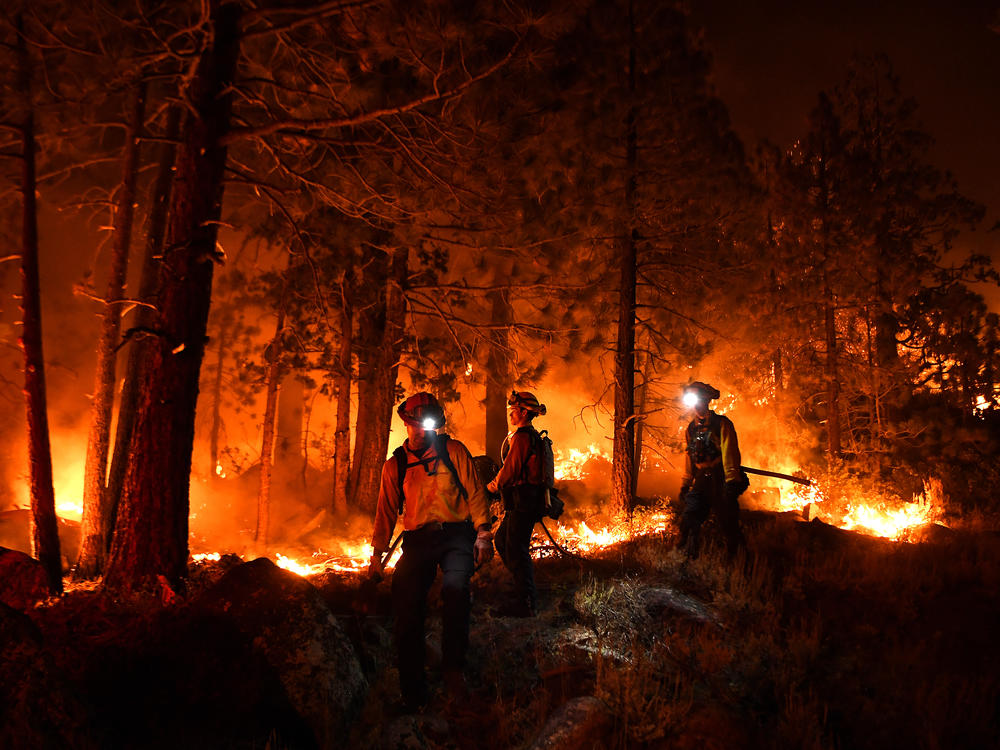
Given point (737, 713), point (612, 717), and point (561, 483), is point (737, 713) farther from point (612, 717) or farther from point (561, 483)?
point (561, 483)

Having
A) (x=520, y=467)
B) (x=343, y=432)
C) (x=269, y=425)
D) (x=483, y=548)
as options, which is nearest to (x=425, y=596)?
(x=483, y=548)

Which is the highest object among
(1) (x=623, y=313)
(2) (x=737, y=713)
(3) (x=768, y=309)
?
(3) (x=768, y=309)

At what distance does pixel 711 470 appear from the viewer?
6.61 meters

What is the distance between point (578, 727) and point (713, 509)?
405 centimetres

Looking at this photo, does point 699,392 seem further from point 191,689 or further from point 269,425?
point 269,425

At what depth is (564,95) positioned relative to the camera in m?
7.94

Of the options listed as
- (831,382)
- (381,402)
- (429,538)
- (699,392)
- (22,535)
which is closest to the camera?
(429,538)

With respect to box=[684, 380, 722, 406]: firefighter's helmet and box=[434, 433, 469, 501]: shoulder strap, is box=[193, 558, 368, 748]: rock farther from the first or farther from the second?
box=[684, 380, 722, 406]: firefighter's helmet

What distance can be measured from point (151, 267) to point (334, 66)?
4.94 metres

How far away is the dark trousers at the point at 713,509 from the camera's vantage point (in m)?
6.56

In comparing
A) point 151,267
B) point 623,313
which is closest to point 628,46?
point 623,313

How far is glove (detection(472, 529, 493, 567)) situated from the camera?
4.25 m

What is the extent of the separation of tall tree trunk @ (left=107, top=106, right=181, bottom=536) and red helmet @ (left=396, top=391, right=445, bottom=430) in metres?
5.99

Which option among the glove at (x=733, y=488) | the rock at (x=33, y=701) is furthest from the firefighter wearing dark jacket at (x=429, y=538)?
the glove at (x=733, y=488)
